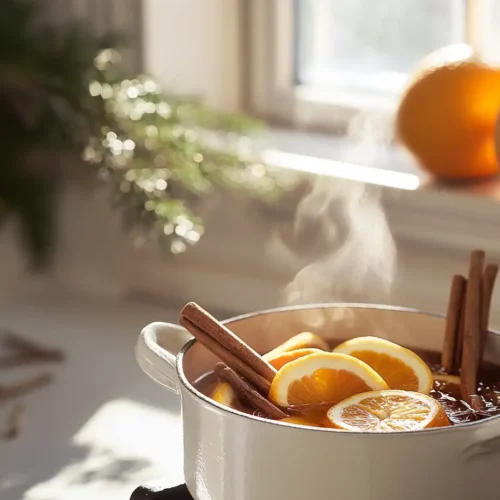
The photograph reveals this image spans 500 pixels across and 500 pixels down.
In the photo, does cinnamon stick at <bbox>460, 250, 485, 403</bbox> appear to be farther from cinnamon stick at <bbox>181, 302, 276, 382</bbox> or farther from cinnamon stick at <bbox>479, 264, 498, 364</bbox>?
cinnamon stick at <bbox>181, 302, 276, 382</bbox>

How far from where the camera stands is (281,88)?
49.9 inches

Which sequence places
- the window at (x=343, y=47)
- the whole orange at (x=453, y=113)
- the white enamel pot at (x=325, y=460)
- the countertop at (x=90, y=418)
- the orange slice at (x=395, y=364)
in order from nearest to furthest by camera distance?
the white enamel pot at (x=325, y=460)
the orange slice at (x=395, y=364)
the countertop at (x=90, y=418)
the whole orange at (x=453, y=113)
the window at (x=343, y=47)

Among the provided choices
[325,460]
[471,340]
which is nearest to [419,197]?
[471,340]

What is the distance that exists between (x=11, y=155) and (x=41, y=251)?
15 cm

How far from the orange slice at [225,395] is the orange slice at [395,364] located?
3.3 inches

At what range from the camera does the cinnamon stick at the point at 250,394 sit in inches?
20.6

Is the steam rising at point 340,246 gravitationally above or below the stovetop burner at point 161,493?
above

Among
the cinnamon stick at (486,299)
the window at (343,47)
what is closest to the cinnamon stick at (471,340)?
the cinnamon stick at (486,299)

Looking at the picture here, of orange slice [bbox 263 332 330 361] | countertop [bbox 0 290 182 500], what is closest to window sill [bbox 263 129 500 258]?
countertop [bbox 0 290 182 500]

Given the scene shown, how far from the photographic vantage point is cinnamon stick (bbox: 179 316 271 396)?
0.55m

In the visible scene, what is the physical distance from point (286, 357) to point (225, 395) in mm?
54

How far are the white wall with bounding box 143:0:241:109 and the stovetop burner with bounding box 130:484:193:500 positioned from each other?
0.67 m

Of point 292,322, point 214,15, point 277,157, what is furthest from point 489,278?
point 214,15

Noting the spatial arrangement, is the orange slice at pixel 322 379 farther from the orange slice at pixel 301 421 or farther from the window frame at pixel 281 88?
the window frame at pixel 281 88
